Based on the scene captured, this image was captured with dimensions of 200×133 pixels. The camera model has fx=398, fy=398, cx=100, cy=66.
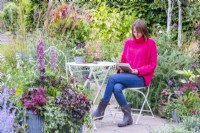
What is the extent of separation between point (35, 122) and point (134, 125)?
1.68m

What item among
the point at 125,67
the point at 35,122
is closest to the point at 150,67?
the point at 125,67

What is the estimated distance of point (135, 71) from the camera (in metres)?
4.76

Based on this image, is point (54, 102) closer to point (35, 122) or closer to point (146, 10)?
point (35, 122)

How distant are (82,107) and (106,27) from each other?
5503 millimetres

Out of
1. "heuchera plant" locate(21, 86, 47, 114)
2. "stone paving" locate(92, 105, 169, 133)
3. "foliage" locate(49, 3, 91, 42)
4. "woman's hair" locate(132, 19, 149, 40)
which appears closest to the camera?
"heuchera plant" locate(21, 86, 47, 114)

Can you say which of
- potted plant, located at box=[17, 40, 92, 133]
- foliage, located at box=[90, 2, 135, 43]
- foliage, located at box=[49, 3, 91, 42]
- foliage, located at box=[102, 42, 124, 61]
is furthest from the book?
foliage, located at box=[90, 2, 135, 43]

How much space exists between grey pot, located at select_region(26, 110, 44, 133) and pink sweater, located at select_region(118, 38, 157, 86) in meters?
1.73

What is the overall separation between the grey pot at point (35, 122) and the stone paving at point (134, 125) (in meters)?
1.11

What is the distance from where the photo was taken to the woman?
469cm

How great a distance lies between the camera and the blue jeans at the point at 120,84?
4.67 m

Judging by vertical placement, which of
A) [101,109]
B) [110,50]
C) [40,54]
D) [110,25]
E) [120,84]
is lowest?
[101,109]

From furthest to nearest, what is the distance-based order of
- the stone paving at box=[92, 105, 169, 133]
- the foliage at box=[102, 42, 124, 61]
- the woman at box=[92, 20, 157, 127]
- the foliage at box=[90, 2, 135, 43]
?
the foliage at box=[90, 2, 135, 43] < the foliage at box=[102, 42, 124, 61] < the woman at box=[92, 20, 157, 127] < the stone paving at box=[92, 105, 169, 133]

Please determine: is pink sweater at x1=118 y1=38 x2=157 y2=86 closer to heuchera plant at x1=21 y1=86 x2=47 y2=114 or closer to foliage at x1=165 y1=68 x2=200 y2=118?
foliage at x1=165 y1=68 x2=200 y2=118

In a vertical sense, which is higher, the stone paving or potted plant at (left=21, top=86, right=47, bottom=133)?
potted plant at (left=21, top=86, right=47, bottom=133)
